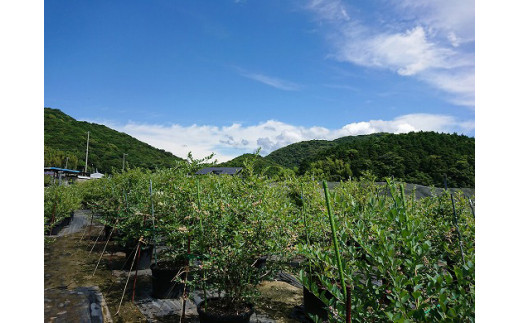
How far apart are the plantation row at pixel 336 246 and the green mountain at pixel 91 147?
2156cm

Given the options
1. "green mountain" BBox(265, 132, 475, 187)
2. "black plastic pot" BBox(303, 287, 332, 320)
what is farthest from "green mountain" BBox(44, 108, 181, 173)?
"black plastic pot" BBox(303, 287, 332, 320)

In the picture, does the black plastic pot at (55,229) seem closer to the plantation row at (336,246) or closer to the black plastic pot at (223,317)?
the plantation row at (336,246)

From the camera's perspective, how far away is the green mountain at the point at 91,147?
2481 centimetres

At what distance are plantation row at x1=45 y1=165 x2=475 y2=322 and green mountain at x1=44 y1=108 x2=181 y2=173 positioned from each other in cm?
2156

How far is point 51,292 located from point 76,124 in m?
26.8

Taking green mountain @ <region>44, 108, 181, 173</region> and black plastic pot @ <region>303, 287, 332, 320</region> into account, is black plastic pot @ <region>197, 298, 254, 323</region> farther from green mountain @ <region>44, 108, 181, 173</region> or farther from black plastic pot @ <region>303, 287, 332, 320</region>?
green mountain @ <region>44, 108, 181, 173</region>

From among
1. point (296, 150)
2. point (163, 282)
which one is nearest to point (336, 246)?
point (163, 282)

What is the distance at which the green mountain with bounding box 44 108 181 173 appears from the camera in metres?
24.8

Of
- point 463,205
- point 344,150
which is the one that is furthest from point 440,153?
point 463,205

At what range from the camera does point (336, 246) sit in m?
1.45

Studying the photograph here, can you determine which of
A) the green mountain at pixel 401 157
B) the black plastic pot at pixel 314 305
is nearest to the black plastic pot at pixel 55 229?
the black plastic pot at pixel 314 305
